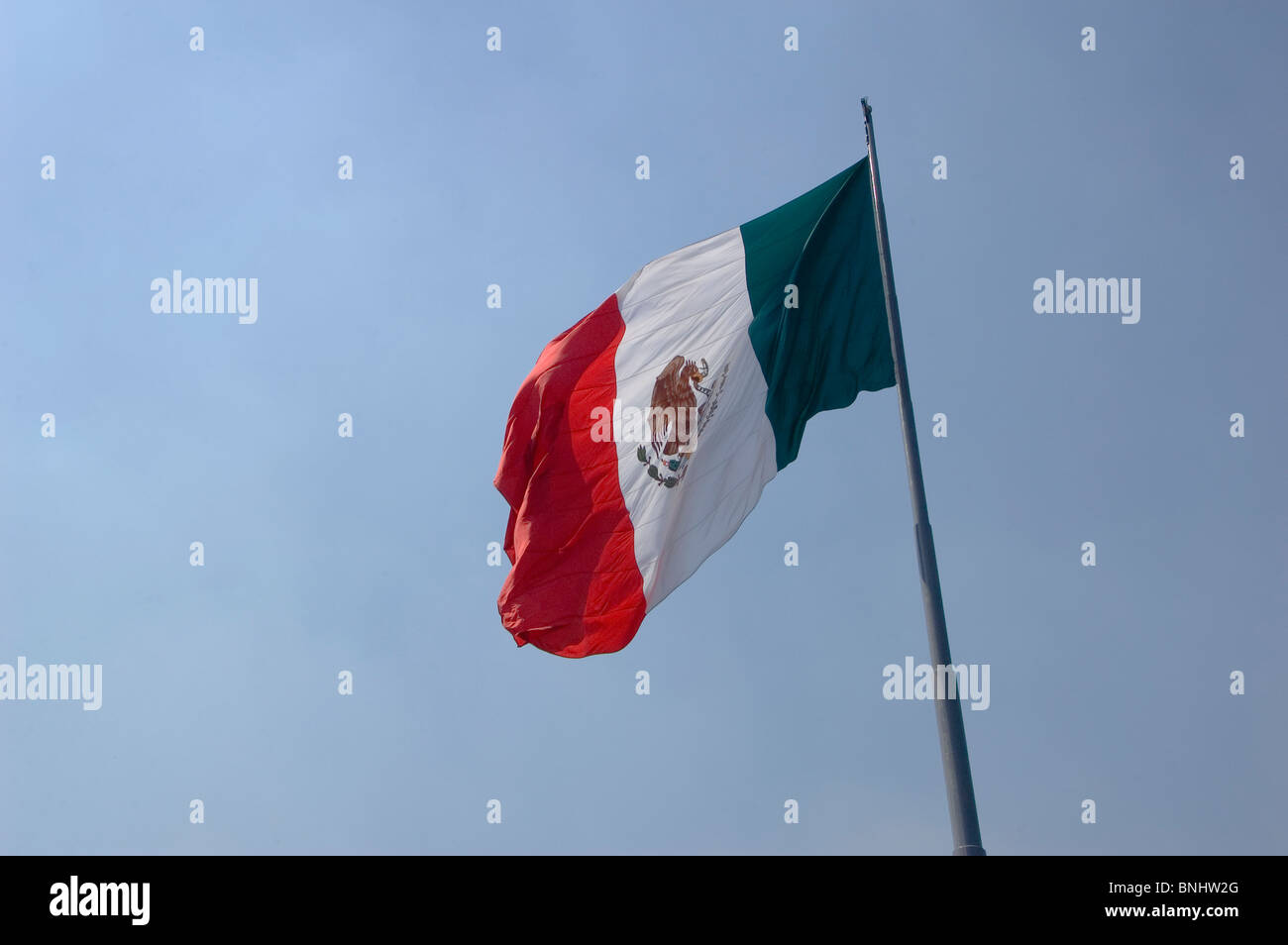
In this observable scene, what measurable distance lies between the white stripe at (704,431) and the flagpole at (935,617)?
293 cm

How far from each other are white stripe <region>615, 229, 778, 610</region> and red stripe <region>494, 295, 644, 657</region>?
26 centimetres

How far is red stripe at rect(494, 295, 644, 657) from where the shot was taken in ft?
53.6

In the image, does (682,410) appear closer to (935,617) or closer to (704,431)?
(704,431)

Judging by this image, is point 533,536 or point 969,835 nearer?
point 969,835

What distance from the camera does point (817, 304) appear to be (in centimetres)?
1653

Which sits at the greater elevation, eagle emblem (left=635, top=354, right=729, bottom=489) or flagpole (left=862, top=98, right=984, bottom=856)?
eagle emblem (left=635, top=354, right=729, bottom=489)

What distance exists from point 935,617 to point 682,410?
18.5 ft

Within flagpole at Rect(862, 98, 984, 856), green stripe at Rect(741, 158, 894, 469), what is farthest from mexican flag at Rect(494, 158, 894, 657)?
flagpole at Rect(862, 98, 984, 856)

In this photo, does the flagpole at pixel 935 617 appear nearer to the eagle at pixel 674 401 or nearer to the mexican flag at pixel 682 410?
the mexican flag at pixel 682 410

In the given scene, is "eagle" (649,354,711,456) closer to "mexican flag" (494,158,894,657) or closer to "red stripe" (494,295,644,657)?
"mexican flag" (494,158,894,657)

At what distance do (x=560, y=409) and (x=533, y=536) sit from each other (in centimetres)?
190
